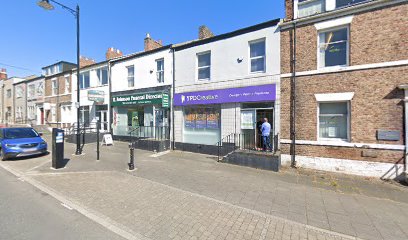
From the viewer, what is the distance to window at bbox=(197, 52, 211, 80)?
1205 cm

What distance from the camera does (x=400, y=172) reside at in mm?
7484

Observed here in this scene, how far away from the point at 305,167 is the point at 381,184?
2562mm

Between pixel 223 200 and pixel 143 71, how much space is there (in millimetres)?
11998

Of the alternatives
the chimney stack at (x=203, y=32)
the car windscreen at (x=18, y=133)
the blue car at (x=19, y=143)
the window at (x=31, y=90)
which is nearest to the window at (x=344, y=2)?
the chimney stack at (x=203, y=32)

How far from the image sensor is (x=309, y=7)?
9.38m

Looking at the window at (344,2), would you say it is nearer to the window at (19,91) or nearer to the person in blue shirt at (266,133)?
the person in blue shirt at (266,133)

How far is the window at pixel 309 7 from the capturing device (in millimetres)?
9188

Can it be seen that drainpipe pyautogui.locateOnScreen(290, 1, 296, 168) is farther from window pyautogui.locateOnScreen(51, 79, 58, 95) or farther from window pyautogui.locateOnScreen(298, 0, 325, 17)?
window pyautogui.locateOnScreen(51, 79, 58, 95)

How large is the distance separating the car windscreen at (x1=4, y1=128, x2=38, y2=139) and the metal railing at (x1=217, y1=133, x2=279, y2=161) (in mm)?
9804

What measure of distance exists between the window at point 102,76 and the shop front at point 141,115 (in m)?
2.11

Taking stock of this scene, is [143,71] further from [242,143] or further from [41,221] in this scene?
[41,221]

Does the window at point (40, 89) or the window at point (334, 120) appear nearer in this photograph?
the window at point (334, 120)

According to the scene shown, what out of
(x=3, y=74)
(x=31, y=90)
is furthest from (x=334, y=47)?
(x=3, y=74)

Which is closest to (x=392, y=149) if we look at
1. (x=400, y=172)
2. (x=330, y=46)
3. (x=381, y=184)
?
(x=400, y=172)
